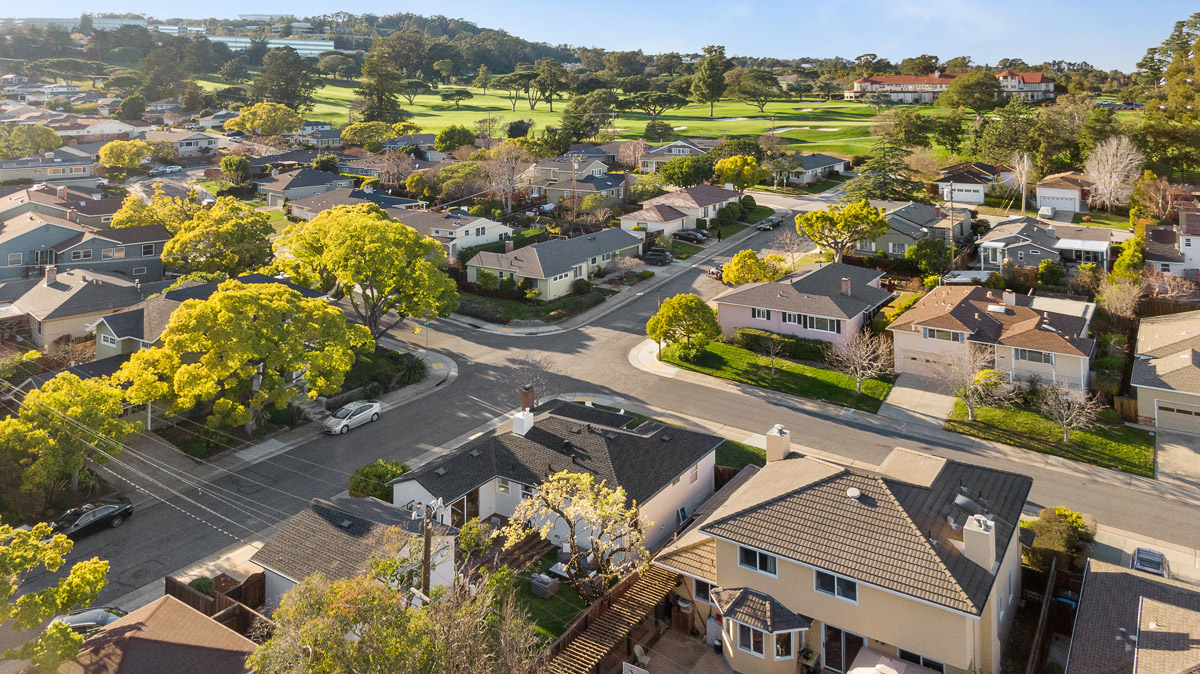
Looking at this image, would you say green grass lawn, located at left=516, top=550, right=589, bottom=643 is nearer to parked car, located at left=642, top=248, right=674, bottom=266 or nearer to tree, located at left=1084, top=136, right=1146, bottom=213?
parked car, located at left=642, top=248, right=674, bottom=266

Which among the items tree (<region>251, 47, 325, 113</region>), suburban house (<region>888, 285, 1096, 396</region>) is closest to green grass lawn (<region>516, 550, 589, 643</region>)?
suburban house (<region>888, 285, 1096, 396</region>)

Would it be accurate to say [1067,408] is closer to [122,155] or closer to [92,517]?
[92,517]

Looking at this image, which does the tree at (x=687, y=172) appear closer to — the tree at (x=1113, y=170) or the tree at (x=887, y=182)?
the tree at (x=887, y=182)

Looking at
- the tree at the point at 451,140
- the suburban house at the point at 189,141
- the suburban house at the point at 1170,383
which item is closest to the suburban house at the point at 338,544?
the suburban house at the point at 1170,383

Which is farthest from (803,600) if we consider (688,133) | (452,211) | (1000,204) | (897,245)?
(688,133)

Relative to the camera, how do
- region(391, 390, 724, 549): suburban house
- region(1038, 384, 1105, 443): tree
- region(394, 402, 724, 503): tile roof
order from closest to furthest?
region(391, 390, 724, 549): suburban house → region(394, 402, 724, 503): tile roof → region(1038, 384, 1105, 443): tree

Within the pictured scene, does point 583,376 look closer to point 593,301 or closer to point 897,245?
point 593,301
